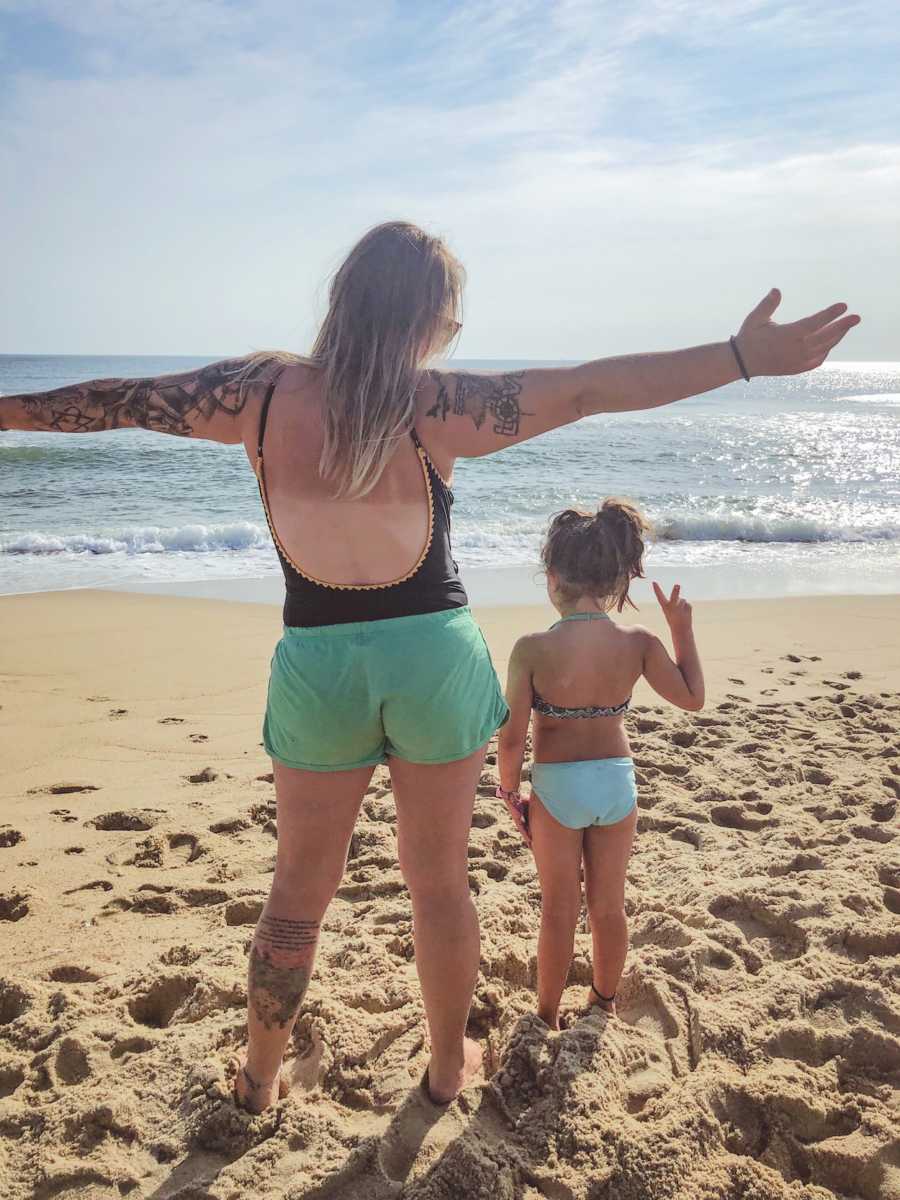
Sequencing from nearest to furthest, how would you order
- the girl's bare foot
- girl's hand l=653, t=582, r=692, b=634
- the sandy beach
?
the sandy beach < girl's hand l=653, t=582, r=692, b=634 < the girl's bare foot

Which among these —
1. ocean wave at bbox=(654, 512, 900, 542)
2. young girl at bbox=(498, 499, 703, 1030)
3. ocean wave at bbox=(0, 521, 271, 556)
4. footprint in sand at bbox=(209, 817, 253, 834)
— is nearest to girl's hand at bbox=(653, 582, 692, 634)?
young girl at bbox=(498, 499, 703, 1030)

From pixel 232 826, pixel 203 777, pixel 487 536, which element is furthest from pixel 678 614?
pixel 487 536

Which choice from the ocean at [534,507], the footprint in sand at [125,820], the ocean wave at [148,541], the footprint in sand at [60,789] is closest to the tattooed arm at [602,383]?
the ocean at [534,507]

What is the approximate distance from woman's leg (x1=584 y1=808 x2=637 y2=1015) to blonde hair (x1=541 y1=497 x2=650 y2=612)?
0.61m

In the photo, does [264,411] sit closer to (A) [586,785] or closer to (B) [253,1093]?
(A) [586,785]

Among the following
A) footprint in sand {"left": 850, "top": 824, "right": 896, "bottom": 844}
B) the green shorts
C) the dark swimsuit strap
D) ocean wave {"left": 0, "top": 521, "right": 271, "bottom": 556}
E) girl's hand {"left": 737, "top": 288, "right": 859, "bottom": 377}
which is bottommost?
footprint in sand {"left": 850, "top": 824, "right": 896, "bottom": 844}

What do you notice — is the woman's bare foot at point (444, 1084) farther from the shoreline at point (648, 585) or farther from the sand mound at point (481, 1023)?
the shoreline at point (648, 585)

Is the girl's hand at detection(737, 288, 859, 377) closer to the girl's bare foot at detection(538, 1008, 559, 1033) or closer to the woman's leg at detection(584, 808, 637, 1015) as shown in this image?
the woman's leg at detection(584, 808, 637, 1015)

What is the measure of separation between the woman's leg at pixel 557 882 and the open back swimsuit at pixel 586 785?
40mm

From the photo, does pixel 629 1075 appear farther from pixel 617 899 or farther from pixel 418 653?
pixel 418 653

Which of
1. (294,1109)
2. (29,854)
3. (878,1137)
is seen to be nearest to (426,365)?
(294,1109)

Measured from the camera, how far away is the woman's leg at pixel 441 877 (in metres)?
1.93

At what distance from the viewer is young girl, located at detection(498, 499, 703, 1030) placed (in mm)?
2396

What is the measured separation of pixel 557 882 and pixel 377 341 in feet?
4.87
